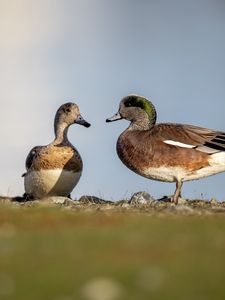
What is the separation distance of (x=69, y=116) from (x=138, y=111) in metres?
2.53

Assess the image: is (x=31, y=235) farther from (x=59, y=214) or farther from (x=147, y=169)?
(x=147, y=169)

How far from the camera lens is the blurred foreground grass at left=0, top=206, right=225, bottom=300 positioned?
6.46m

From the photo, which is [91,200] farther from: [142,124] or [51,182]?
[142,124]

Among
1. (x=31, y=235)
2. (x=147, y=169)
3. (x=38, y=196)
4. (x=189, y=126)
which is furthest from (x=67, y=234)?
(x=38, y=196)

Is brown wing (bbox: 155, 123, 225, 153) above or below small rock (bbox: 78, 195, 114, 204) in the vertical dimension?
above

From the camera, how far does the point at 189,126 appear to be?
17688 millimetres

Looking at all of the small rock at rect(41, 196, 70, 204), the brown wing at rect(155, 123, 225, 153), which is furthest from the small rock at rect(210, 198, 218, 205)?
the small rock at rect(41, 196, 70, 204)

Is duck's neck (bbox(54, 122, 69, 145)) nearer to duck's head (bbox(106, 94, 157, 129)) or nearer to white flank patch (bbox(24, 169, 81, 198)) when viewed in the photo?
white flank patch (bbox(24, 169, 81, 198))

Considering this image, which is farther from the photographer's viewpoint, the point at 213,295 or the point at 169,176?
the point at 169,176

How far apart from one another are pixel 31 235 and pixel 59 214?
219 centimetres

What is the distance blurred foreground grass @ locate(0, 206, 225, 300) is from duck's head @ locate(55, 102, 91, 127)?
11.0 m

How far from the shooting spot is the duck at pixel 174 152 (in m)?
16.7

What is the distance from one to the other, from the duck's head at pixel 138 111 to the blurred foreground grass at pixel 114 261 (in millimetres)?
8901

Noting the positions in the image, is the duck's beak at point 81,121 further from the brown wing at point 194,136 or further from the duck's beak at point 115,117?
the brown wing at point 194,136
